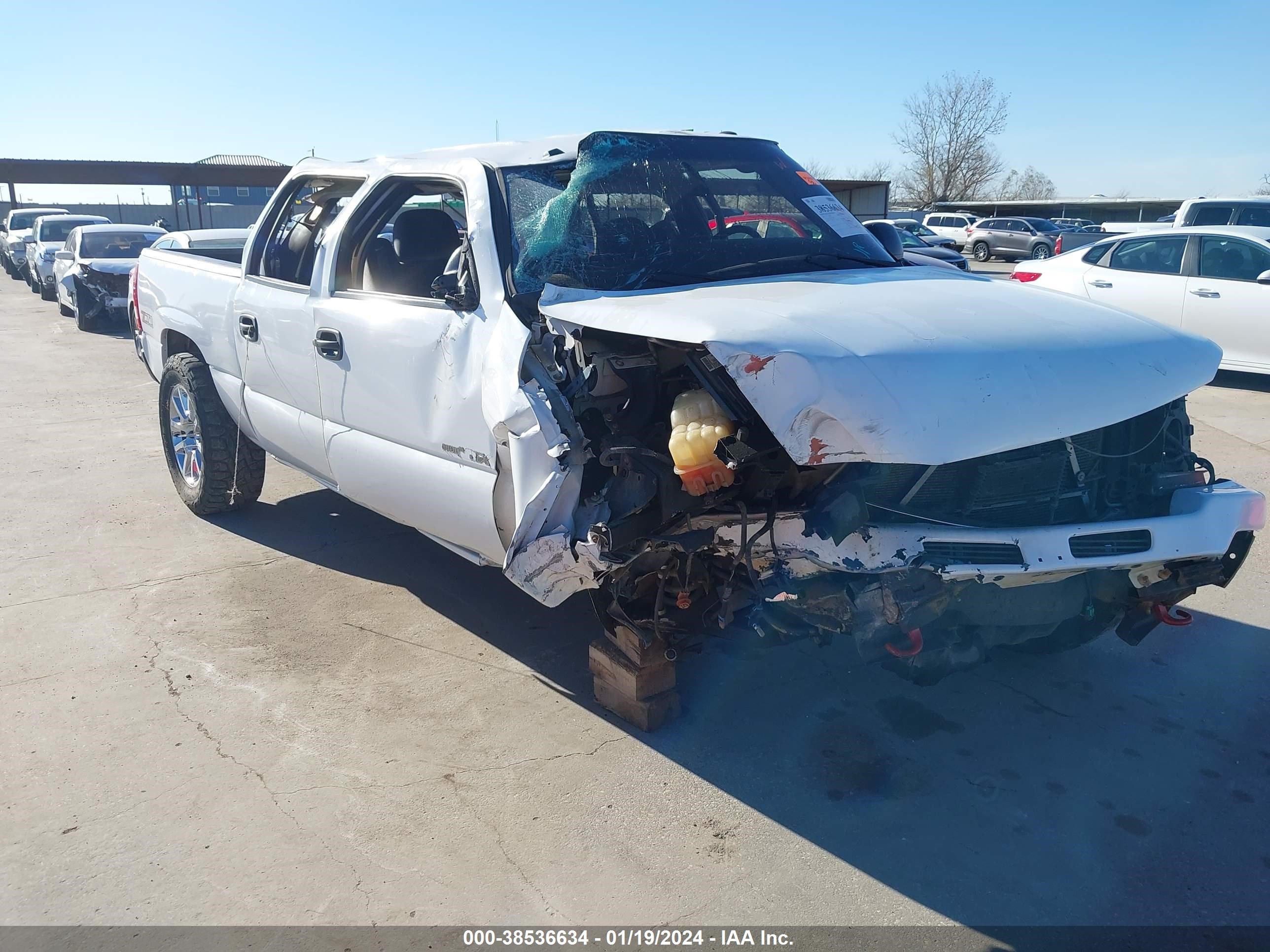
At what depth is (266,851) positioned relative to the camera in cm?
294

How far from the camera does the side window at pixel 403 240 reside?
175 inches

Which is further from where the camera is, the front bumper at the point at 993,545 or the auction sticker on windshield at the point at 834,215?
the auction sticker on windshield at the point at 834,215

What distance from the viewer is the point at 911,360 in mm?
2697

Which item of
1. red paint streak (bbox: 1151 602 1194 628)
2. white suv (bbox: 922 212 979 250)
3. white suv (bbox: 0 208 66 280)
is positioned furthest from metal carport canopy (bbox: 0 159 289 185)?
red paint streak (bbox: 1151 602 1194 628)

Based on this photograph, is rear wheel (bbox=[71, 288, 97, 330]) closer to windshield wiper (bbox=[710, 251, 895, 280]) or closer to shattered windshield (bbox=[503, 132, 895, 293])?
shattered windshield (bbox=[503, 132, 895, 293])

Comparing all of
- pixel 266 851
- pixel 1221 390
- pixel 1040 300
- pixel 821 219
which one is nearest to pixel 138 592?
pixel 266 851

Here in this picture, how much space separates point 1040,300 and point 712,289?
1.16m

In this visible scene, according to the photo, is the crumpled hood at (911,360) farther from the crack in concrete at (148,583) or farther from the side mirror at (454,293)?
the crack in concrete at (148,583)

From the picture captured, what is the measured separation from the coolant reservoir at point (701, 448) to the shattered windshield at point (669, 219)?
2.59 ft

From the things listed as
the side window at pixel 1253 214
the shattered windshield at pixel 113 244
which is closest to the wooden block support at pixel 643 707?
the side window at pixel 1253 214

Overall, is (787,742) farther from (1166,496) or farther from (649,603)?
(1166,496)

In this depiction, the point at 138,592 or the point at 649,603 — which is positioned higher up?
the point at 649,603

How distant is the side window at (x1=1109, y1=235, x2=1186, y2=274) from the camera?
10.3m

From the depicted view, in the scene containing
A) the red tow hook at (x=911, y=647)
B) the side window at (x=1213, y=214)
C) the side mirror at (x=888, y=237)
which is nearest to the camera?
the red tow hook at (x=911, y=647)
